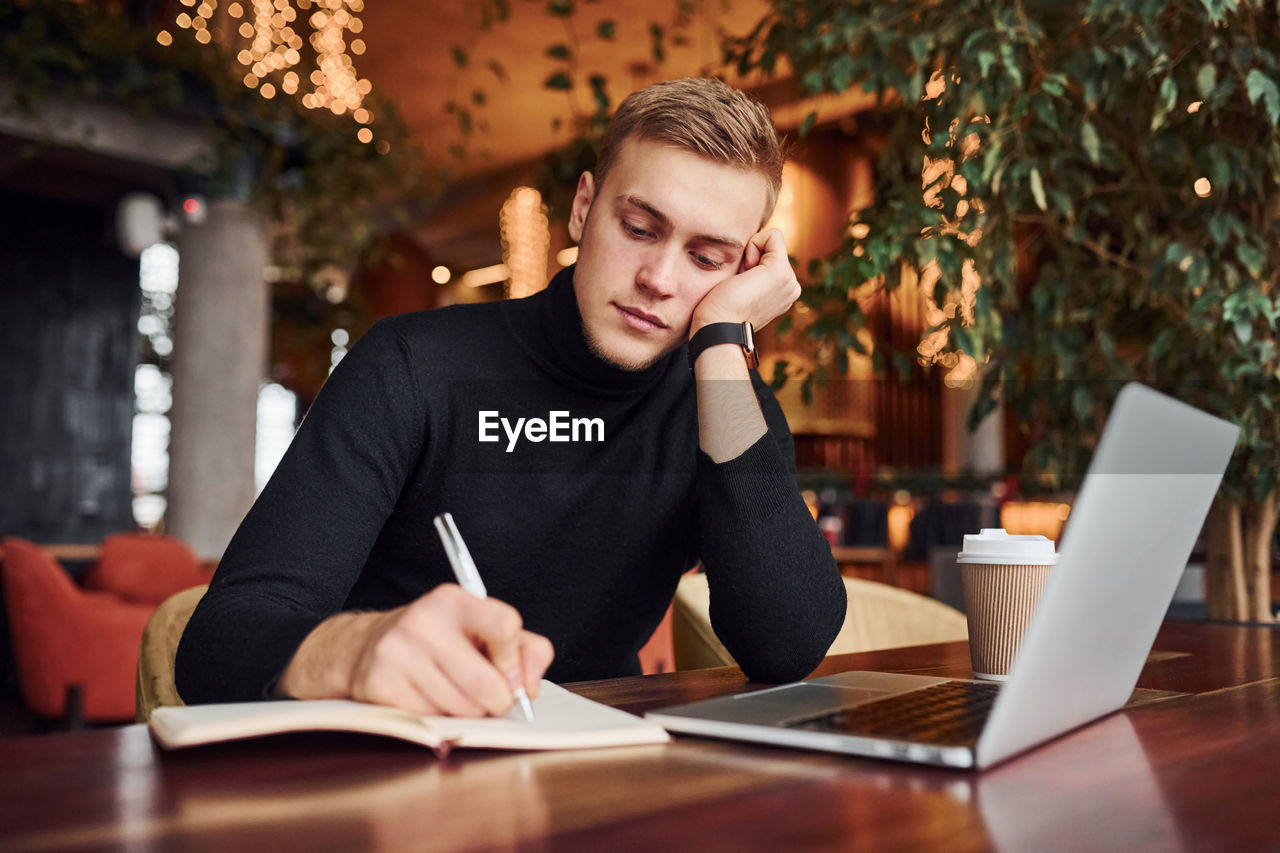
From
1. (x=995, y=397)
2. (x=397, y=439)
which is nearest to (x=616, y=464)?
(x=397, y=439)

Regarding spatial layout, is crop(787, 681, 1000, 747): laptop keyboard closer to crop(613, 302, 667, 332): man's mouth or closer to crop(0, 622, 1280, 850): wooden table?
crop(0, 622, 1280, 850): wooden table

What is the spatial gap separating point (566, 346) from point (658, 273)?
0.51 ft

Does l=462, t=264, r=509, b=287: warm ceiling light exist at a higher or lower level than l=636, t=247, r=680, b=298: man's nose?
higher

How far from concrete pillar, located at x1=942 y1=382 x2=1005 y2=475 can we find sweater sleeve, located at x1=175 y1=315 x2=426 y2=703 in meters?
8.34

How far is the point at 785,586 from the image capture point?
106cm

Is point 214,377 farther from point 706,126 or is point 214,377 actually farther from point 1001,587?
point 1001,587

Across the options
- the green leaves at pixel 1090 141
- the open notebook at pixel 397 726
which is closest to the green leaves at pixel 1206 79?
the green leaves at pixel 1090 141

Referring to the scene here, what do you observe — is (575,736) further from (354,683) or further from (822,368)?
(822,368)

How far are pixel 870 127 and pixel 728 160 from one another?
738cm

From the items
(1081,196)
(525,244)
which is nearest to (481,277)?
(525,244)

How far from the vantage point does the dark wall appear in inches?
243

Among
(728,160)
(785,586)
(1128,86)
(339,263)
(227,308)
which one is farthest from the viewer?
(339,263)

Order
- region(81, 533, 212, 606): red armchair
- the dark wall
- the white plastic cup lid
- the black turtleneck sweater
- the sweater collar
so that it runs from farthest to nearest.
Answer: the dark wall → region(81, 533, 212, 606): red armchair → the sweater collar → the black turtleneck sweater → the white plastic cup lid

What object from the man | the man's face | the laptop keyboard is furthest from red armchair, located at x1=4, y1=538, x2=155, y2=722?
the laptop keyboard
